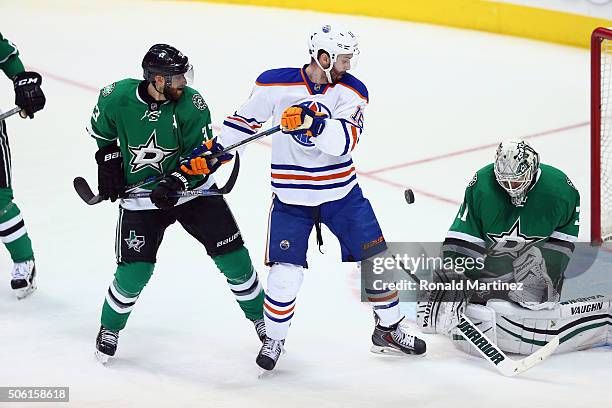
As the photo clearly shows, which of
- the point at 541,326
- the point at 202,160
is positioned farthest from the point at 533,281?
the point at 202,160

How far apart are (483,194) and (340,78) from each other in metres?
0.64

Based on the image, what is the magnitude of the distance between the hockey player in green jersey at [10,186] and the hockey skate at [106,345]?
2.51 ft

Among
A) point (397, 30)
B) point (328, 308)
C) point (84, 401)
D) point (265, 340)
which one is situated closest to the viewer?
point (84, 401)

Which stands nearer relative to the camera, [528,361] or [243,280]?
[528,361]

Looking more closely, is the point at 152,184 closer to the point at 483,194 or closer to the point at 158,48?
the point at 158,48

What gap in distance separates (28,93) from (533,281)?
2027 mm

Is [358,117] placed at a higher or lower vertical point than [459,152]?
higher

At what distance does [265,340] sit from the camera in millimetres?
4223

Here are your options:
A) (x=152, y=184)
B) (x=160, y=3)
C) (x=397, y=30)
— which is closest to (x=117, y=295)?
(x=152, y=184)

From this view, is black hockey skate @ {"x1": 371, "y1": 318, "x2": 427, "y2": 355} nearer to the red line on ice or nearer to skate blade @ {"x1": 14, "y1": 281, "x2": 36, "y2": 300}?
skate blade @ {"x1": 14, "y1": 281, "x2": 36, "y2": 300}

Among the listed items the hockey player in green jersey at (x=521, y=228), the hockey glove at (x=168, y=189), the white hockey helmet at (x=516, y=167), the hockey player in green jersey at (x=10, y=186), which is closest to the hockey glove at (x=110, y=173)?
the hockey glove at (x=168, y=189)

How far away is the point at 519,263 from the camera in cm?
435

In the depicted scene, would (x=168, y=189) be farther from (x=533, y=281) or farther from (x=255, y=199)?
(x=255, y=199)
